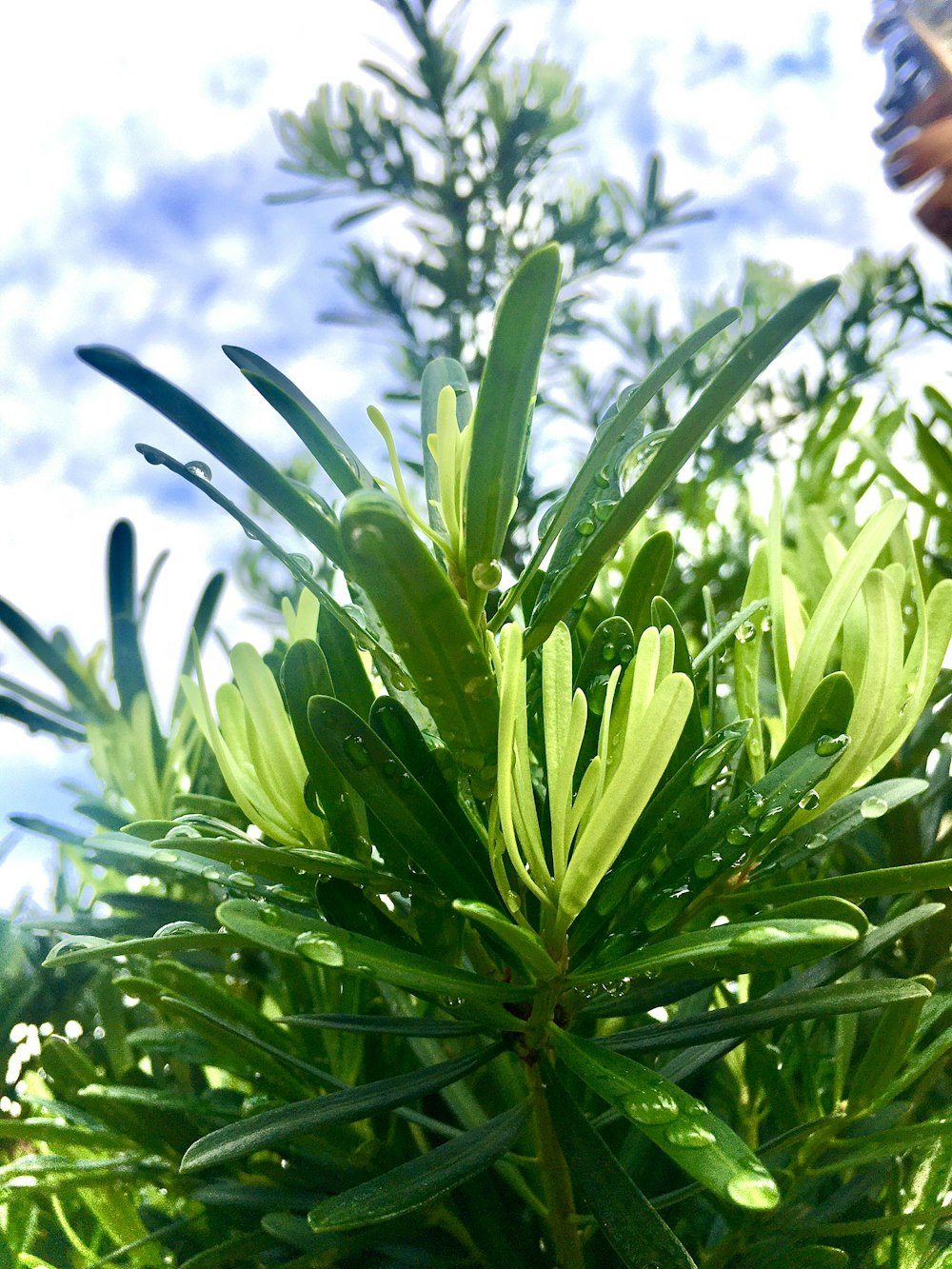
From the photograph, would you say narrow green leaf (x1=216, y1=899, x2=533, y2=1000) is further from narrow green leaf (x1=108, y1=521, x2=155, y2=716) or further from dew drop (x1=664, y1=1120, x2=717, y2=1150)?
narrow green leaf (x1=108, y1=521, x2=155, y2=716)

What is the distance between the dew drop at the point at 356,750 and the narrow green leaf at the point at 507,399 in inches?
2.5

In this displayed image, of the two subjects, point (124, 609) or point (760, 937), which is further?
point (124, 609)

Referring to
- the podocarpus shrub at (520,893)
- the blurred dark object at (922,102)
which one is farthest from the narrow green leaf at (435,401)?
the blurred dark object at (922,102)

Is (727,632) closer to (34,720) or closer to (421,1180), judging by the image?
(421,1180)

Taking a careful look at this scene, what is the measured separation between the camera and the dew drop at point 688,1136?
209 mm

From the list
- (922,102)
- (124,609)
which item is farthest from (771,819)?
(922,102)

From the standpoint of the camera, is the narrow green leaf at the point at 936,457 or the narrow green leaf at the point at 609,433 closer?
the narrow green leaf at the point at 609,433

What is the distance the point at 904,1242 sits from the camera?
328mm

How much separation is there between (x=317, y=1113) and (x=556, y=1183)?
3.3 inches

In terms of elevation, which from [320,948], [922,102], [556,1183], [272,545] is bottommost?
[556,1183]

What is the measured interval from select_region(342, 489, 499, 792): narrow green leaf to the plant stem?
0.10 m

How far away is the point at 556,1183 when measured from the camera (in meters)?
0.29

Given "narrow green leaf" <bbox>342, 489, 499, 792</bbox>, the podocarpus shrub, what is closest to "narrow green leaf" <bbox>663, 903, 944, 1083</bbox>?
the podocarpus shrub

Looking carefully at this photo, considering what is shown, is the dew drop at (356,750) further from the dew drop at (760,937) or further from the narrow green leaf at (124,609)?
the narrow green leaf at (124,609)
